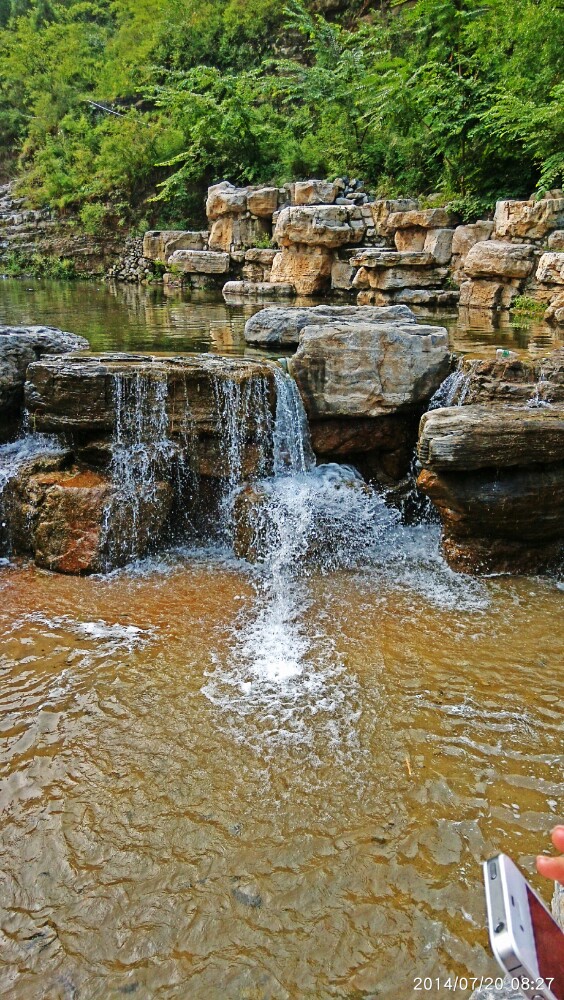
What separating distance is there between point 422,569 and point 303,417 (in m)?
1.89

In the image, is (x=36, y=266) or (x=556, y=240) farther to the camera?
(x=36, y=266)

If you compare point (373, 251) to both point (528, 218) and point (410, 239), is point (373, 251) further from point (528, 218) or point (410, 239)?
point (528, 218)

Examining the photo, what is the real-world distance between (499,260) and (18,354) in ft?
27.1

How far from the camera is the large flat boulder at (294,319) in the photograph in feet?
23.3

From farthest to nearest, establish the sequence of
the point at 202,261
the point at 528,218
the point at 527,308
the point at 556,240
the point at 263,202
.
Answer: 1. the point at 202,261
2. the point at 263,202
3. the point at 528,218
4. the point at 527,308
5. the point at 556,240

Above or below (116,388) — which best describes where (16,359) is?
above

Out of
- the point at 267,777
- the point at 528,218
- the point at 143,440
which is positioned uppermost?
the point at 528,218

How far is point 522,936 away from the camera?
1.20 meters

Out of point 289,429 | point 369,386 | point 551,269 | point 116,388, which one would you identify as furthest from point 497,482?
point 551,269

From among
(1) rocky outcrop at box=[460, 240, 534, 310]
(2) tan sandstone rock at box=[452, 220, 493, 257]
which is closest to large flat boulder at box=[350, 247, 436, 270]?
(2) tan sandstone rock at box=[452, 220, 493, 257]

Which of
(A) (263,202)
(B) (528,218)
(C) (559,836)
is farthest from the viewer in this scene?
(A) (263,202)

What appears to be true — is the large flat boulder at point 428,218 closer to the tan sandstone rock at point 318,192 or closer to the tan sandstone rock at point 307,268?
the tan sandstone rock at point 307,268

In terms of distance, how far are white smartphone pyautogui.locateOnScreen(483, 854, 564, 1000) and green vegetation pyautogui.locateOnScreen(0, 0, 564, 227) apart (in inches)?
453

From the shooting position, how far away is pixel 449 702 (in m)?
3.58
